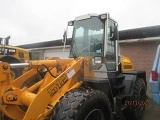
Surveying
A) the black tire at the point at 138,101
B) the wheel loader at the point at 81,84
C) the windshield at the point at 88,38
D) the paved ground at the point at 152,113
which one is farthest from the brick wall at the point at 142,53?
the windshield at the point at 88,38

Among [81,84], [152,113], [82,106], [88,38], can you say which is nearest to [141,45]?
[152,113]

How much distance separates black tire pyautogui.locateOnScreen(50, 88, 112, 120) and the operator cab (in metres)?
1.13

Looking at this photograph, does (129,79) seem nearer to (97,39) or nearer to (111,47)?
(111,47)

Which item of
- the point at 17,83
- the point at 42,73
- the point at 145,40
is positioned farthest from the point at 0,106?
the point at 145,40

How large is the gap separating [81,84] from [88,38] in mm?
1622

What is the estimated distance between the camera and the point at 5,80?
11.6 feet

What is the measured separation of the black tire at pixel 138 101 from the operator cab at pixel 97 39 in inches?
40.8

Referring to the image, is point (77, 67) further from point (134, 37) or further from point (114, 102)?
point (134, 37)

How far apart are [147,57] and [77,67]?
24.3ft

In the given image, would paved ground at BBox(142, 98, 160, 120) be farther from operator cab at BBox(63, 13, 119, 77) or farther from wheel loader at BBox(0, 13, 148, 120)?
operator cab at BBox(63, 13, 119, 77)

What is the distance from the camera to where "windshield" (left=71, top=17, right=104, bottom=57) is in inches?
211

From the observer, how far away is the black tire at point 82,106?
3398 millimetres

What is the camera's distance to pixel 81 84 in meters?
4.33

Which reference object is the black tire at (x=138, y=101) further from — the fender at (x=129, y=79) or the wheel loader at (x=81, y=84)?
the fender at (x=129, y=79)
